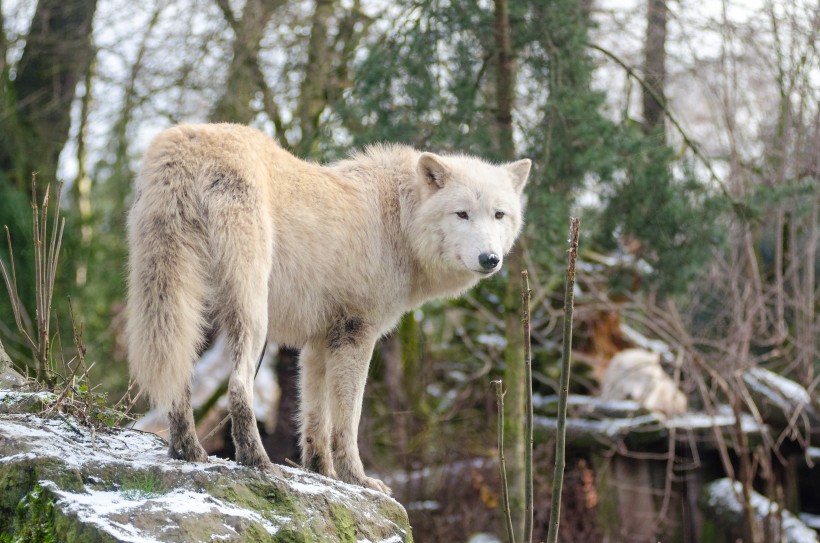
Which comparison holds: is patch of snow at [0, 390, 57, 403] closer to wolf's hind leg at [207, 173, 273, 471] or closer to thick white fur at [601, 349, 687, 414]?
wolf's hind leg at [207, 173, 273, 471]

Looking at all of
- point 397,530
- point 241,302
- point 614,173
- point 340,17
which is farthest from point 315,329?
point 340,17

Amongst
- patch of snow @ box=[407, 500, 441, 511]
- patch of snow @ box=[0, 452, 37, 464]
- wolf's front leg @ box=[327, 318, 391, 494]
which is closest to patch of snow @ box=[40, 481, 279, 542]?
patch of snow @ box=[0, 452, 37, 464]

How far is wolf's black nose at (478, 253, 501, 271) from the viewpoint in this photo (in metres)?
4.55

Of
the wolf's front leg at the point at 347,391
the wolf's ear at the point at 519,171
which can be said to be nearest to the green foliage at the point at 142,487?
the wolf's front leg at the point at 347,391

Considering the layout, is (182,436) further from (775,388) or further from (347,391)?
(775,388)

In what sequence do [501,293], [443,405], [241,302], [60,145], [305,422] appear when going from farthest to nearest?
1. [443,405]
2. [60,145]
3. [501,293]
4. [305,422]
5. [241,302]

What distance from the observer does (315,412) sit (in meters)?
4.65

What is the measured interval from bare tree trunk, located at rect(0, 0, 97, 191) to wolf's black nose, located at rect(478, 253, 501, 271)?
687cm

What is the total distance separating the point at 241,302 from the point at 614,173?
459 cm

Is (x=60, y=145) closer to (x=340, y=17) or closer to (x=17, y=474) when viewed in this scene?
(x=340, y=17)

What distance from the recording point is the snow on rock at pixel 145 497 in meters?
2.95

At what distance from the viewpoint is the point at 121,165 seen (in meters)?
10.7

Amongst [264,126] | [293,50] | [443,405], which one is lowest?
[443,405]

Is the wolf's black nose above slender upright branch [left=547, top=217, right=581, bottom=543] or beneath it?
above
